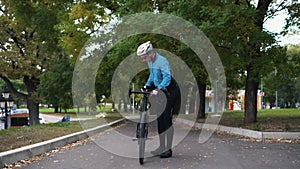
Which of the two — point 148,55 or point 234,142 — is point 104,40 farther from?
point 148,55

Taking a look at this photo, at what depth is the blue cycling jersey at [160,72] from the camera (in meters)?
6.22

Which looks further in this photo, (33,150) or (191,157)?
(33,150)

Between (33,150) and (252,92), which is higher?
(252,92)

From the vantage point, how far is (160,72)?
6395 millimetres

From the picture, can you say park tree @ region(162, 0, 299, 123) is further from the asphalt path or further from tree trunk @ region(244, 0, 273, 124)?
the asphalt path

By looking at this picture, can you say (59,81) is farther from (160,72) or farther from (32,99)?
(160,72)

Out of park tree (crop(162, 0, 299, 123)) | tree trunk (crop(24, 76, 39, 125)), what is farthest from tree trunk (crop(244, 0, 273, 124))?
tree trunk (crop(24, 76, 39, 125))

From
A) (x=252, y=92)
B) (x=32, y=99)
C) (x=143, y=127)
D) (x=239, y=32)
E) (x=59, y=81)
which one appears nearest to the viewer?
(x=143, y=127)

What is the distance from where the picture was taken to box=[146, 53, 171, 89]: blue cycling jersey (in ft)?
20.4

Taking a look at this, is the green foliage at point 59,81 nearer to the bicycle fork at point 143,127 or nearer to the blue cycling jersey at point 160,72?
the blue cycling jersey at point 160,72

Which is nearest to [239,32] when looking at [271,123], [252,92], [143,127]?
[252,92]

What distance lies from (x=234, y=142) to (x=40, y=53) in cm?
2673

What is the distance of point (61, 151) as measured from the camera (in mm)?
7867

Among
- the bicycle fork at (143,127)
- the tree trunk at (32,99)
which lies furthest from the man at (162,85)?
the tree trunk at (32,99)
